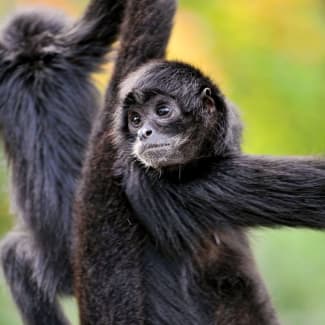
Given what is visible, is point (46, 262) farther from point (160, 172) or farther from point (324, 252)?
point (324, 252)

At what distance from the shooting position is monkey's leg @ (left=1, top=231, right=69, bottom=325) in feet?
29.4

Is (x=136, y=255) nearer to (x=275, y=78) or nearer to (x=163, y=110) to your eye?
(x=163, y=110)

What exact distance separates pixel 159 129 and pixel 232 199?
0.96 m

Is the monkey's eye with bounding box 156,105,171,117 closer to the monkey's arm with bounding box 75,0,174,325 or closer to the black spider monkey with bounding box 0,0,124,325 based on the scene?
the monkey's arm with bounding box 75,0,174,325

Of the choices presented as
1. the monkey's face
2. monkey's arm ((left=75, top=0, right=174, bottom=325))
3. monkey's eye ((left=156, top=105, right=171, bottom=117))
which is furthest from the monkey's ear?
monkey's arm ((left=75, top=0, right=174, bottom=325))

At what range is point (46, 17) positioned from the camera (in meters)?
9.51

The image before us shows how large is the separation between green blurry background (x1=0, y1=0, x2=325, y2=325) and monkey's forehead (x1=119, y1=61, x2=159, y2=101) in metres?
5.78

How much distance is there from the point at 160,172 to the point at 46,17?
2581 millimetres

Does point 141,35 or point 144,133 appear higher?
point 141,35

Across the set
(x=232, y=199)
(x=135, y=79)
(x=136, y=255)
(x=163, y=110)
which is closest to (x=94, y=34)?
(x=163, y=110)

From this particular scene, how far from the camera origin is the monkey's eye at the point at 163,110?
25.6 feet

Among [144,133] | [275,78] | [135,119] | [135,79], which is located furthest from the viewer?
[275,78]

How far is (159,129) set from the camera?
25.9 feet

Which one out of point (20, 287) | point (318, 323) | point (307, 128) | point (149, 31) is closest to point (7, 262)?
point (20, 287)
